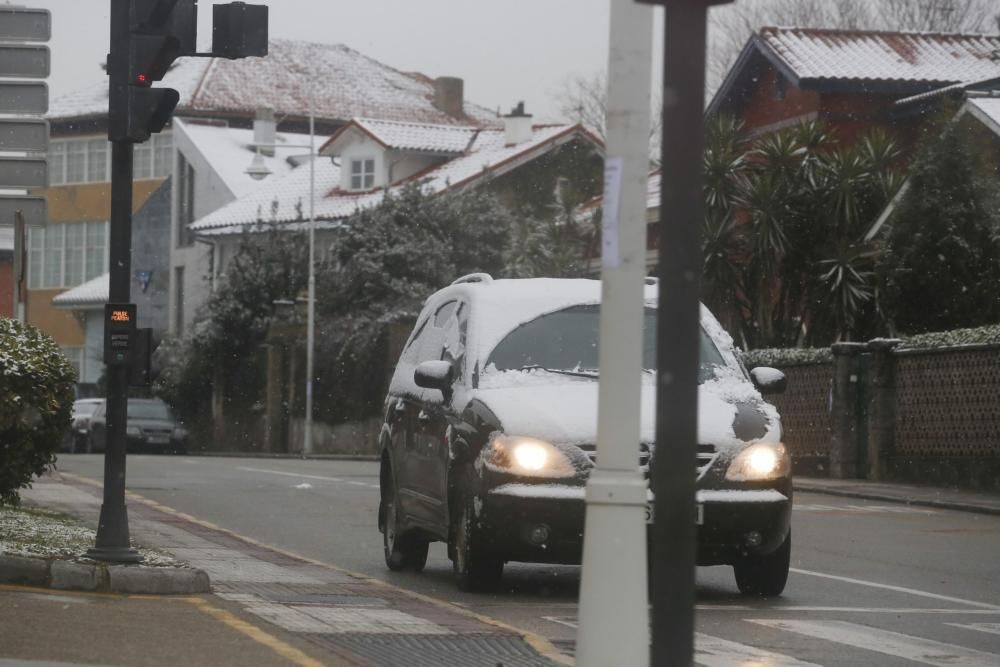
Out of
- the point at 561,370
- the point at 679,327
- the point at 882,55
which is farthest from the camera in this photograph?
the point at 882,55

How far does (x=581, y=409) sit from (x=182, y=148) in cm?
6171

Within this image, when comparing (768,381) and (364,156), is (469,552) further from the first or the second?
(364,156)

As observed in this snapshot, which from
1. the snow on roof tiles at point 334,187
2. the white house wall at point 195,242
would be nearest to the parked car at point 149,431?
the snow on roof tiles at point 334,187

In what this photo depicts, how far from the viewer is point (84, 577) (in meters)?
10.0

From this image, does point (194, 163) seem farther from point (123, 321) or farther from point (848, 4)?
point (123, 321)

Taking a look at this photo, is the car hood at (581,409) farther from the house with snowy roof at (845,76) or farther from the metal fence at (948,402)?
the house with snowy roof at (845,76)

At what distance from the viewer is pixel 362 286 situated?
1983 inches

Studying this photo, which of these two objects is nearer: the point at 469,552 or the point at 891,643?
the point at 891,643

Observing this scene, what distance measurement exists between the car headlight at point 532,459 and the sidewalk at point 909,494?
11065 mm

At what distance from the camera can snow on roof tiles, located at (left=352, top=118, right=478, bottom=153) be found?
6016 centimetres

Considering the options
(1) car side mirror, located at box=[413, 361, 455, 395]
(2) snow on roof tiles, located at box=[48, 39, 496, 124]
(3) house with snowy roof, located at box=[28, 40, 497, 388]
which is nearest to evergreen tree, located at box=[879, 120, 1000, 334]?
(1) car side mirror, located at box=[413, 361, 455, 395]

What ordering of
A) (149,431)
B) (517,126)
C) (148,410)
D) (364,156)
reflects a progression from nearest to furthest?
(149,431) < (148,410) < (517,126) < (364,156)

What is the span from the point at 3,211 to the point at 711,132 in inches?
962

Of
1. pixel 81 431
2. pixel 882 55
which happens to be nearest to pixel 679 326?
pixel 882 55
